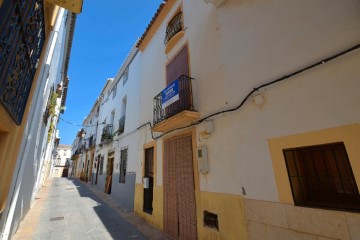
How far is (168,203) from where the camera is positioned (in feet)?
19.3

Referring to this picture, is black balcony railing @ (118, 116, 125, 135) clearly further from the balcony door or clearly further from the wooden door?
the balcony door

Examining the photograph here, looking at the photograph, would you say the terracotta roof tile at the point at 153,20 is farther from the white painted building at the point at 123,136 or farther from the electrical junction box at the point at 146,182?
the electrical junction box at the point at 146,182

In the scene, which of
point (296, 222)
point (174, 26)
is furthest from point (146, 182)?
point (174, 26)

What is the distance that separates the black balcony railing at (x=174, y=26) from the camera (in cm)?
679

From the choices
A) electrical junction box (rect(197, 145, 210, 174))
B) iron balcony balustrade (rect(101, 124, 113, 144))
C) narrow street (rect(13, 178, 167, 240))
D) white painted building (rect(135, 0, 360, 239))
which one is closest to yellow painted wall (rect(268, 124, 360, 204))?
white painted building (rect(135, 0, 360, 239))

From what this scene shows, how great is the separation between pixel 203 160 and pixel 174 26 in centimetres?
520

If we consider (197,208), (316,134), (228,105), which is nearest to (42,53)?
(228,105)

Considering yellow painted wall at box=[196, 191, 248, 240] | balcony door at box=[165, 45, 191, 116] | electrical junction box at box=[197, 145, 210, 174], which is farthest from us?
balcony door at box=[165, 45, 191, 116]

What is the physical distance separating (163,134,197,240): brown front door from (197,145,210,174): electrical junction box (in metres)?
0.46

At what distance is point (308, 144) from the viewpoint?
2.82 metres

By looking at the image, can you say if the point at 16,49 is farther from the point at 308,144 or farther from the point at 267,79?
the point at 308,144

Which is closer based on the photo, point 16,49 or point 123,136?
point 16,49

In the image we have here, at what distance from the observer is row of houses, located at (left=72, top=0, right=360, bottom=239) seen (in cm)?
260

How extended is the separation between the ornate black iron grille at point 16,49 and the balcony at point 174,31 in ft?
13.8
